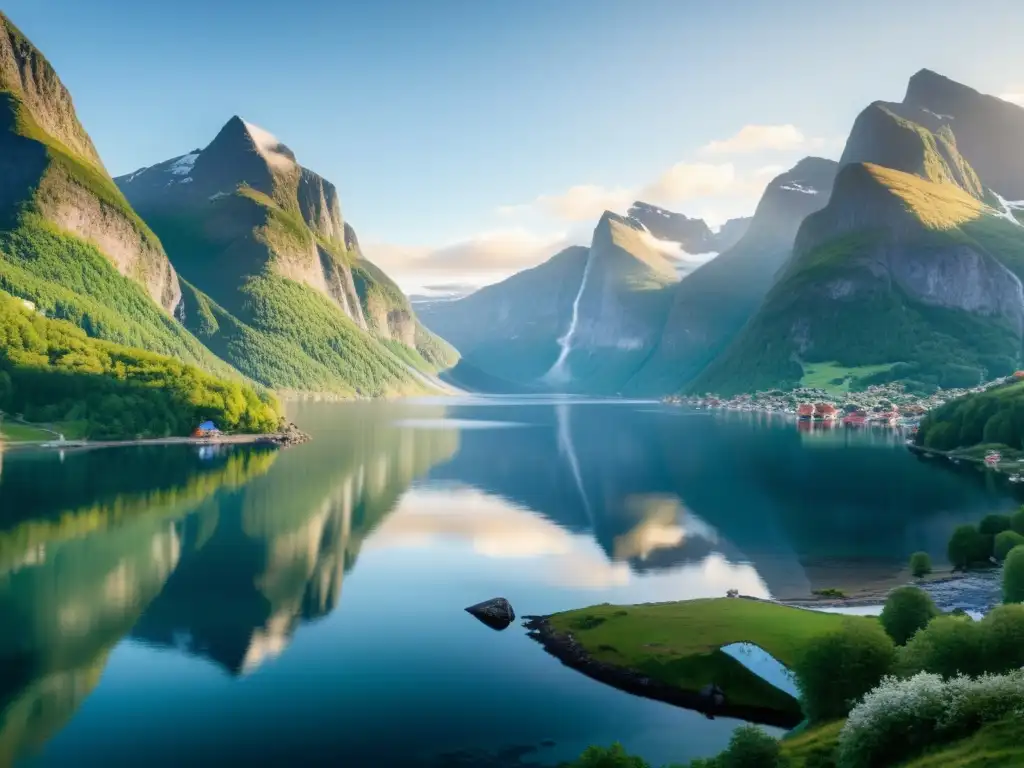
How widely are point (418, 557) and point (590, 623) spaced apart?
89.0ft

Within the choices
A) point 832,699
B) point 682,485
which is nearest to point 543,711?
point 832,699

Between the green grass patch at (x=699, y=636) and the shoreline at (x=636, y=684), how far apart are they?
0.45 meters

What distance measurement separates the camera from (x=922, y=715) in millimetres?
27750

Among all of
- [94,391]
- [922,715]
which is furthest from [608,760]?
[94,391]

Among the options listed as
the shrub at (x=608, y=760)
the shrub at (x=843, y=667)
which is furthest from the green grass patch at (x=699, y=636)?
the shrub at (x=608, y=760)

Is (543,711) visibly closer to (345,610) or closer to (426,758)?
(426,758)

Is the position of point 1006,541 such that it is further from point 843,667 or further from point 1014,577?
point 843,667

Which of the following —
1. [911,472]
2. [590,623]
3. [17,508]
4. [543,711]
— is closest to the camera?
[543,711]

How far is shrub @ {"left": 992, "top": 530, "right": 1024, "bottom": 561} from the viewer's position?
2768 inches

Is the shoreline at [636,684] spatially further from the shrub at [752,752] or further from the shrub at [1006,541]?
the shrub at [1006,541]

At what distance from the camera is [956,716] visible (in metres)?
27.2

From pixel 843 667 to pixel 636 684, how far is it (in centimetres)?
1212

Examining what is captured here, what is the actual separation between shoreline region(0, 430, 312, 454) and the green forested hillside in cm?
411

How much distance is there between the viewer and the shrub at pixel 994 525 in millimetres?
76688
